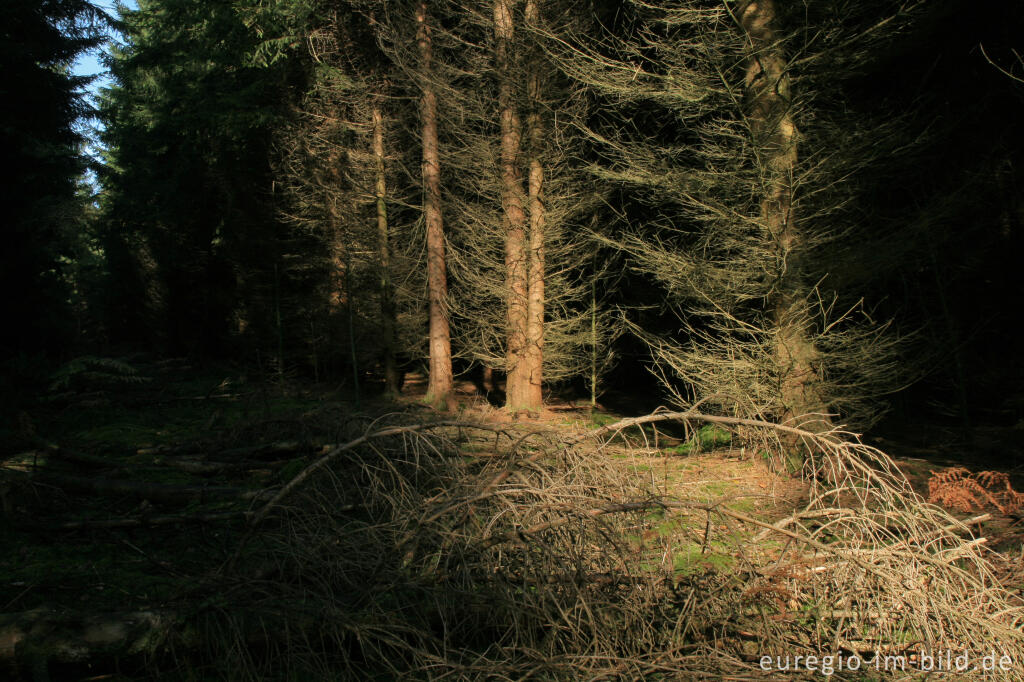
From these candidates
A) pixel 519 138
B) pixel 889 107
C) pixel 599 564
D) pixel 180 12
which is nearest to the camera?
pixel 599 564

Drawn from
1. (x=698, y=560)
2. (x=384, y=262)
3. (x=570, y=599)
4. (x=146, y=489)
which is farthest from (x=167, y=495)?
(x=384, y=262)

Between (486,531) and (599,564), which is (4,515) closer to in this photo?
(486,531)

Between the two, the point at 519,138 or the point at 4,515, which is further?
the point at 519,138

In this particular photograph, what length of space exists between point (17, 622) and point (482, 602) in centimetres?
209

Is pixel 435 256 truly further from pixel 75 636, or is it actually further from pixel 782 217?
pixel 75 636

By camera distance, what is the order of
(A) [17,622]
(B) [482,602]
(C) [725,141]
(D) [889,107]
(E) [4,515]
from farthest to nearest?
1. (D) [889,107]
2. (C) [725,141]
3. (E) [4,515]
4. (B) [482,602]
5. (A) [17,622]

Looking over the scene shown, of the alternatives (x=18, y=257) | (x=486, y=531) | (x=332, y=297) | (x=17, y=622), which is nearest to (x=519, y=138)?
(x=332, y=297)

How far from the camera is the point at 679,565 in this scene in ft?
13.9

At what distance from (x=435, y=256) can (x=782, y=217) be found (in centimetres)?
712

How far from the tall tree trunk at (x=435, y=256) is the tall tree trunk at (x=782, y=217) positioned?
259 inches

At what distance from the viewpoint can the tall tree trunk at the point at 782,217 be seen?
284 inches

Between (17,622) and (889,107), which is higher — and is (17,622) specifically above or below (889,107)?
below

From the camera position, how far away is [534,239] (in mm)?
11422

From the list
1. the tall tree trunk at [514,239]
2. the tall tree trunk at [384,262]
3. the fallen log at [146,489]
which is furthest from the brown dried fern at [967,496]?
the tall tree trunk at [384,262]
